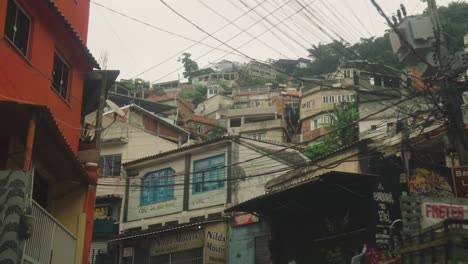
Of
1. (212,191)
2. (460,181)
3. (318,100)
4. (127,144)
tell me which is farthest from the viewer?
(318,100)

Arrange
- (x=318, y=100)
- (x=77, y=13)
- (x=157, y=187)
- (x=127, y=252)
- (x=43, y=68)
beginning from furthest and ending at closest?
(x=318, y=100)
(x=157, y=187)
(x=127, y=252)
(x=77, y=13)
(x=43, y=68)

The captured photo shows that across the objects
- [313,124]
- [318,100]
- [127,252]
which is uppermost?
[318,100]

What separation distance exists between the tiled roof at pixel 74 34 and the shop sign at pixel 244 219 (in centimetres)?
1174

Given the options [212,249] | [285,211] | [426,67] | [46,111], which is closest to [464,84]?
[426,67]

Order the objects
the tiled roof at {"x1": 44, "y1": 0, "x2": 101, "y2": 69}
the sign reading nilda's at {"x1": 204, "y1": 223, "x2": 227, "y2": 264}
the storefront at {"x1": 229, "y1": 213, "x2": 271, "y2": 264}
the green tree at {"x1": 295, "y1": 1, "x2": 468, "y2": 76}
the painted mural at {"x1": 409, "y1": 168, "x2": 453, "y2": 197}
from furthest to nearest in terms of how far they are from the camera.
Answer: the sign reading nilda's at {"x1": 204, "y1": 223, "x2": 227, "y2": 264} < the storefront at {"x1": 229, "y1": 213, "x2": 271, "y2": 264} < the painted mural at {"x1": 409, "y1": 168, "x2": 453, "y2": 197} < the tiled roof at {"x1": 44, "y1": 0, "x2": 101, "y2": 69} < the green tree at {"x1": 295, "y1": 1, "x2": 468, "y2": 76}

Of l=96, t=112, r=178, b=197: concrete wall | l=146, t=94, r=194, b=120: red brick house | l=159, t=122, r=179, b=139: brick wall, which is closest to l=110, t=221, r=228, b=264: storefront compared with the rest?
l=96, t=112, r=178, b=197: concrete wall

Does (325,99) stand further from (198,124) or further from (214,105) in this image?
(214,105)

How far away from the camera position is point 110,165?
130ft

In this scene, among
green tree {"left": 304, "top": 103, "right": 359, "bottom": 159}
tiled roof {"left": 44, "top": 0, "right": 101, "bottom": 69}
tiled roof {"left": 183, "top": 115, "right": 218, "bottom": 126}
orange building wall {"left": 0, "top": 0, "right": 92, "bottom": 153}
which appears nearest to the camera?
orange building wall {"left": 0, "top": 0, "right": 92, "bottom": 153}

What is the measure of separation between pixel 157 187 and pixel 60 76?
16599mm

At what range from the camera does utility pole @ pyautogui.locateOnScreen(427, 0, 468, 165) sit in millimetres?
12555

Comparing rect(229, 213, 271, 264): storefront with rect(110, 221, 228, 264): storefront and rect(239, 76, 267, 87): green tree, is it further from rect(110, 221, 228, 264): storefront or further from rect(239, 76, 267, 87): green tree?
rect(239, 76, 267, 87): green tree

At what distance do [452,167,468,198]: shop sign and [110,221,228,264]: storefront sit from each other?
1552 centimetres

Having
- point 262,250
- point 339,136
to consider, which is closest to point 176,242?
point 262,250
